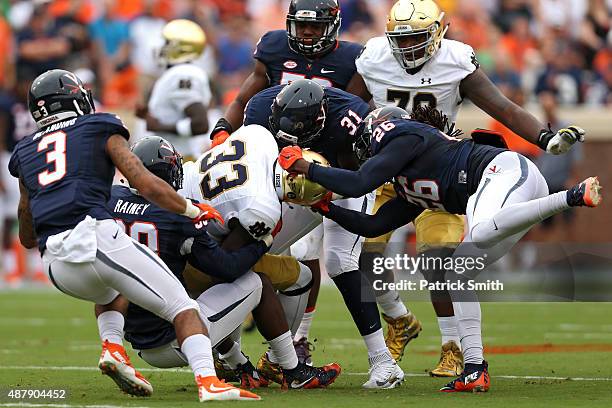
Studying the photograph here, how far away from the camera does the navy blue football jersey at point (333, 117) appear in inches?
258

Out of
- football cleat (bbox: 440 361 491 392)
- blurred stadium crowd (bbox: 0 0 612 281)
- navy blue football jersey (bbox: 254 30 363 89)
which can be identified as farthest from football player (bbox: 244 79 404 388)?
blurred stadium crowd (bbox: 0 0 612 281)

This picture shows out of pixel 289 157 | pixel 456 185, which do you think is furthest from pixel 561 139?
pixel 289 157

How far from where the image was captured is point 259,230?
19.4 ft

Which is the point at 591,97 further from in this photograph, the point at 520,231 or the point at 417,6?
the point at 520,231

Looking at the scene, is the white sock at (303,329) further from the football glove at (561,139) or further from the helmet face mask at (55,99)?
the helmet face mask at (55,99)

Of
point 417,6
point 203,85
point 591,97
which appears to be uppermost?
point 417,6

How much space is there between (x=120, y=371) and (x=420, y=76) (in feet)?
9.07

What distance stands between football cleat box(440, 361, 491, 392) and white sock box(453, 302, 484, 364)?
5cm

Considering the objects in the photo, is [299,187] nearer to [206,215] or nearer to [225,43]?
[206,215]

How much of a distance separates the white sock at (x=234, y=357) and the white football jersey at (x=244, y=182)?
668mm

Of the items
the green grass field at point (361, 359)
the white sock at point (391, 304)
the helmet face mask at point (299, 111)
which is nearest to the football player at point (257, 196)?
the helmet face mask at point (299, 111)

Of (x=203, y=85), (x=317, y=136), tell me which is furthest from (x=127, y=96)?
(x=317, y=136)

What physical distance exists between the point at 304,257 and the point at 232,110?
3.55 ft

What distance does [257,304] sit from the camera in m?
6.12
